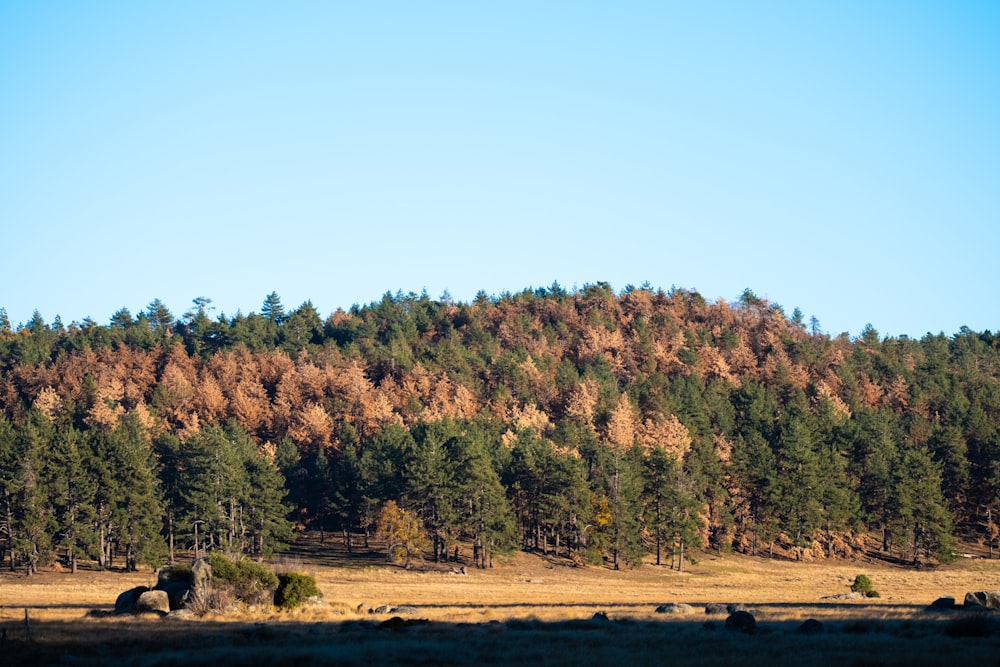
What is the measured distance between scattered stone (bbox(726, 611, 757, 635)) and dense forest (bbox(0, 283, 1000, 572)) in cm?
5272

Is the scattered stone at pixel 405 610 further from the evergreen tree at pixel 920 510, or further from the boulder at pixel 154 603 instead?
the evergreen tree at pixel 920 510

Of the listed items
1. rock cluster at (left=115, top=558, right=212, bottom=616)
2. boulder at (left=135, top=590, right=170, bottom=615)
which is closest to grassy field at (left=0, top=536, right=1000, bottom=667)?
rock cluster at (left=115, top=558, right=212, bottom=616)

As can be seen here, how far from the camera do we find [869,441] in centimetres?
11425

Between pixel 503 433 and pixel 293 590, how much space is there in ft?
250

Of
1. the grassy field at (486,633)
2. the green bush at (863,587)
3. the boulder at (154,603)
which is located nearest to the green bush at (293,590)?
the grassy field at (486,633)

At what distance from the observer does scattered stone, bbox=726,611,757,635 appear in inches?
1399

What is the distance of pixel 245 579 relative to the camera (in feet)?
141

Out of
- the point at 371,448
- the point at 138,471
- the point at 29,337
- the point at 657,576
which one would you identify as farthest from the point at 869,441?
the point at 29,337

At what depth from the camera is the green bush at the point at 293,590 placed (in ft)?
143

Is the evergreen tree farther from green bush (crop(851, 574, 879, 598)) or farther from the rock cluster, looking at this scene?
the rock cluster

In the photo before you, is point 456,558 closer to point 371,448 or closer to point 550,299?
point 371,448

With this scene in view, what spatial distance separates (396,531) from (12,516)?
31044 mm

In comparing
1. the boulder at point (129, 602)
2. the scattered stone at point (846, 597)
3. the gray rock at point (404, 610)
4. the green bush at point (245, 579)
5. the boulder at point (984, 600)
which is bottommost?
the scattered stone at point (846, 597)

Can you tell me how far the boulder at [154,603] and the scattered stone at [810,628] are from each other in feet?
82.0
